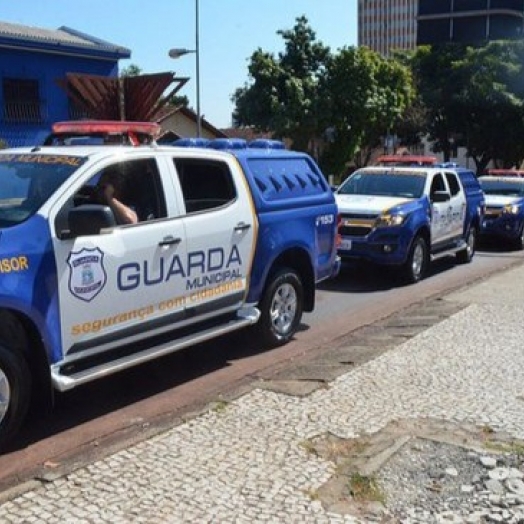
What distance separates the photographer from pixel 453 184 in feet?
43.2

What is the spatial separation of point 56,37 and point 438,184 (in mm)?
18146

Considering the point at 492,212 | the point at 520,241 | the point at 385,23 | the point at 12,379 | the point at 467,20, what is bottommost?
the point at 520,241

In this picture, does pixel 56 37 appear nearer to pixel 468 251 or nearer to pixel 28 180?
pixel 468 251

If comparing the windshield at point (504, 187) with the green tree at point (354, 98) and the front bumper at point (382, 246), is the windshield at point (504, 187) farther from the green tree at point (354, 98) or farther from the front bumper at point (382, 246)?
the green tree at point (354, 98)

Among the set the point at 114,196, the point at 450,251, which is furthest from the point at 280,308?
the point at 450,251

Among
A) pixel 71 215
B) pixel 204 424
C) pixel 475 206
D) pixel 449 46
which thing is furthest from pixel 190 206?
pixel 449 46

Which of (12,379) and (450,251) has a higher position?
(12,379)

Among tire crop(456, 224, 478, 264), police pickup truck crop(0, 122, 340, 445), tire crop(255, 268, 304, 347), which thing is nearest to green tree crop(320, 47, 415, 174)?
tire crop(456, 224, 478, 264)

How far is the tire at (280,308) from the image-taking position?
6.93 meters

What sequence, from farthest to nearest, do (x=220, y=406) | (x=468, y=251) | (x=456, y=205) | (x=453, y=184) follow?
1. (x=468, y=251)
2. (x=453, y=184)
3. (x=456, y=205)
4. (x=220, y=406)

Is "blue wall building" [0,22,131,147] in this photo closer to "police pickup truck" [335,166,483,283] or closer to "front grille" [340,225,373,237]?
"police pickup truck" [335,166,483,283]

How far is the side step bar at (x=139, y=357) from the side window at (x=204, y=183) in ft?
3.23

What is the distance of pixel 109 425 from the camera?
511 cm

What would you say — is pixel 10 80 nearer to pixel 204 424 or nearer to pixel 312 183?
pixel 312 183
